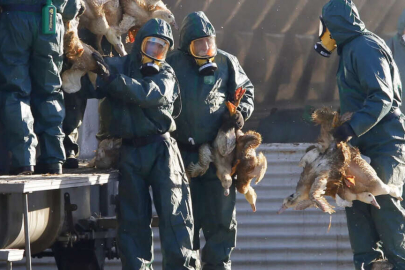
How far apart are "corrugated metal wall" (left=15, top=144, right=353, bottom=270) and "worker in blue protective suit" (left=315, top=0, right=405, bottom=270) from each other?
7.44 ft

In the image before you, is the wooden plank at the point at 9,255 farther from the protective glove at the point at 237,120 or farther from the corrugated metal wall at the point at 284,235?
the corrugated metal wall at the point at 284,235

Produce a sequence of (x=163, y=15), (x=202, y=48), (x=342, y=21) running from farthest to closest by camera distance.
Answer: (x=163, y=15), (x=202, y=48), (x=342, y=21)

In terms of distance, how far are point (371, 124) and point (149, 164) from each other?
1.53 meters

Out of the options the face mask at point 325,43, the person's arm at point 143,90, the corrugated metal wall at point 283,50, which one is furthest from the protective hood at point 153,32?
the corrugated metal wall at point 283,50

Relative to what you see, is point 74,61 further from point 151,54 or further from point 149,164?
point 149,164

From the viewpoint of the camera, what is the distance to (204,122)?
648 centimetres

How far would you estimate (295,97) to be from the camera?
8.70m

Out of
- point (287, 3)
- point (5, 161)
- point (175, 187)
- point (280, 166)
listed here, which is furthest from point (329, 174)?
point (287, 3)

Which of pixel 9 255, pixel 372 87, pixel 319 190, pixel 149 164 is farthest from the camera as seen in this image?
pixel 149 164

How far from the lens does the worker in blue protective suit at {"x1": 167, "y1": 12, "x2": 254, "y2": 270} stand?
649cm

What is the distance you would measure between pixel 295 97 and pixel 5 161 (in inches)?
146

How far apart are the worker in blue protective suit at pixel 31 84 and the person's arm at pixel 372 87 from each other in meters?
1.98

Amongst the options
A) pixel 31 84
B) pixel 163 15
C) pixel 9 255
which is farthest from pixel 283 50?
pixel 9 255

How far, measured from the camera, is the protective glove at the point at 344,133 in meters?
5.80
